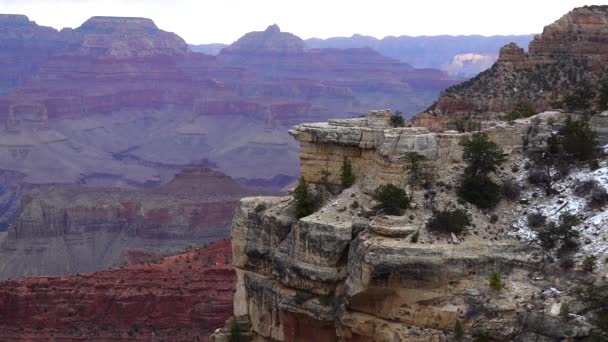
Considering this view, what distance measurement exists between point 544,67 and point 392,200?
1021 inches

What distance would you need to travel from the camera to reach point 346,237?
82.1ft

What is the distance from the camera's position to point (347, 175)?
2819 centimetres

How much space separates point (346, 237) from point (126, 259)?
2162 inches

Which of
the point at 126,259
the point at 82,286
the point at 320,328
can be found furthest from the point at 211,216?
the point at 320,328

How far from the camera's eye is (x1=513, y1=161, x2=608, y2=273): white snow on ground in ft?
73.6

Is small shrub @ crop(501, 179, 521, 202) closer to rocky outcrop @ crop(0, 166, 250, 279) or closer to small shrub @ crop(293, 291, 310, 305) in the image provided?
small shrub @ crop(293, 291, 310, 305)

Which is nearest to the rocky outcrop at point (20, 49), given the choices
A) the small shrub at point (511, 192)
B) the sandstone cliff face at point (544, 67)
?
the sandstone cliff face at point (544, 67)

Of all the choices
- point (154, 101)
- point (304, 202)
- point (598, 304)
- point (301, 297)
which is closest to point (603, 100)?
point (304, 202)

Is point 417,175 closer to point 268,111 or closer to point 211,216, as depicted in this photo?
point 211,216

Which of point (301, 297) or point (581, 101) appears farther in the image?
point (581, 101)

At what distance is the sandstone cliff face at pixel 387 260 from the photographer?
22188mm

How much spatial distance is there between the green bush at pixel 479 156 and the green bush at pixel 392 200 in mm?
2428

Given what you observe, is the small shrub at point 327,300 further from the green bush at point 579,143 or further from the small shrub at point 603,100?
the small shrub at point 603,100

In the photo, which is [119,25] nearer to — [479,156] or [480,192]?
[479,156]
